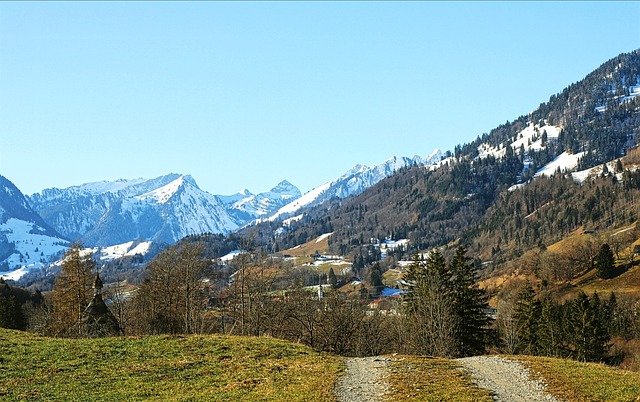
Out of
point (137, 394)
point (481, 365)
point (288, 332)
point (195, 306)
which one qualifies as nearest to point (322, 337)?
point (288, 332)

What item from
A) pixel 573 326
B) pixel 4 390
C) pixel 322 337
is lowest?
pixel 573 326

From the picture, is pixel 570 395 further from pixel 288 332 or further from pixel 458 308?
pixel 288 332

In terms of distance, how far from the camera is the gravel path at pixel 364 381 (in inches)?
1080

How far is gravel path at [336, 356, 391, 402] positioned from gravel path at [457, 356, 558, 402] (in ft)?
19.0

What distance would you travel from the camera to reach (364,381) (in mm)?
30922

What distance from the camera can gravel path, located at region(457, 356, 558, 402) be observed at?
1083 inches

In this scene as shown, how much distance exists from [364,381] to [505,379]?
345 inches

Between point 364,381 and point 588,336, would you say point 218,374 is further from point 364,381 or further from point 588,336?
point 588,336

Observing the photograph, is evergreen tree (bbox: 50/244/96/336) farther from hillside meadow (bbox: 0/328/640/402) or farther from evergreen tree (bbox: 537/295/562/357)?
evergreen tree (bbox: 537/295/562/357)

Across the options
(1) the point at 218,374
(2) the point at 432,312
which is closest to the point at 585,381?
(1) the point at 218,374

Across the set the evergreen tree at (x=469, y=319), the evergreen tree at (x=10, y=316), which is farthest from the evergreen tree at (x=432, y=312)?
the evergreen tree at (x=10, y=316)

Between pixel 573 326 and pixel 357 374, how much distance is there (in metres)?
71.1

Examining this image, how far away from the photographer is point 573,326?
89.6 m

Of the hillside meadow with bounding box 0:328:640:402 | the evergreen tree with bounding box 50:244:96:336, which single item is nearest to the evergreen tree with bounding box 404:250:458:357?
the hillside meadow with bounding box 0:328:640:402
